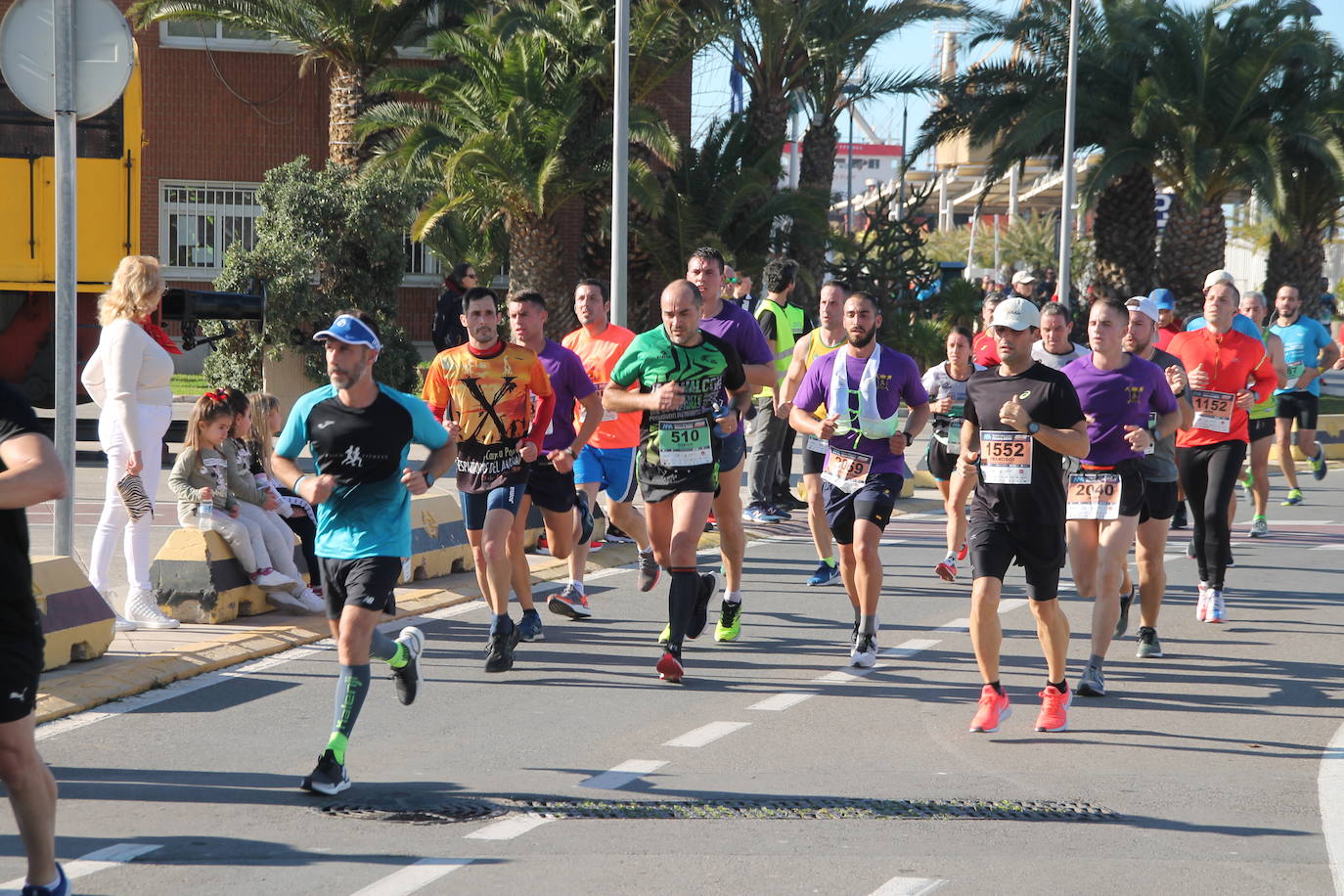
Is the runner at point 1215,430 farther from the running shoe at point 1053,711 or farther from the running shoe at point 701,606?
the running shoe at point 701,606

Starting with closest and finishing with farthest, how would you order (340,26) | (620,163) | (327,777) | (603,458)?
(327,777) → (603,458) → (620,163) → (340,26)

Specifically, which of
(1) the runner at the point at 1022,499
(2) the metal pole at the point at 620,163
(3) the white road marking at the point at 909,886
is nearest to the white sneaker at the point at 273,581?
(1) the runner at the point at 1022,499

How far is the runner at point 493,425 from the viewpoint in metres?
8.50

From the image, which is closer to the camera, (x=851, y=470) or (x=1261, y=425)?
(x=851, y=470)

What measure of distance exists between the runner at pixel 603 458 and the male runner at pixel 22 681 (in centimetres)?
534

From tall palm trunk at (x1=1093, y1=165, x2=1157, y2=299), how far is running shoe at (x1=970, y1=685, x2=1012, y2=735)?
78.6ft

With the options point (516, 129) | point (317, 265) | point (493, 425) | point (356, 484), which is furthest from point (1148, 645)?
point (516, 129)

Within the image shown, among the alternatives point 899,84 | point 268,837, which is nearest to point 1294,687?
point 268,837

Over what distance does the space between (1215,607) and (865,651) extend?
2914mm

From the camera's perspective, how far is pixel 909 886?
514 cm

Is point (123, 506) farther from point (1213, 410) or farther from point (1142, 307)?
point (1213, 410)

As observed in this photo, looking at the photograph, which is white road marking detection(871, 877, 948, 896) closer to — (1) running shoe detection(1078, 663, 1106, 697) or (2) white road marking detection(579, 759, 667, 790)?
(2) white road marking detection(579, 759, 667, 790)

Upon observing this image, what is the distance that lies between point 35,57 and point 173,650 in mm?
3063

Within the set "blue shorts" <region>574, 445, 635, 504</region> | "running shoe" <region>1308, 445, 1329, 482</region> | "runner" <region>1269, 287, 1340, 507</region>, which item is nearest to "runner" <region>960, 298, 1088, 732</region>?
"blue shorts" <region>574, 445, 635, 504</region>
